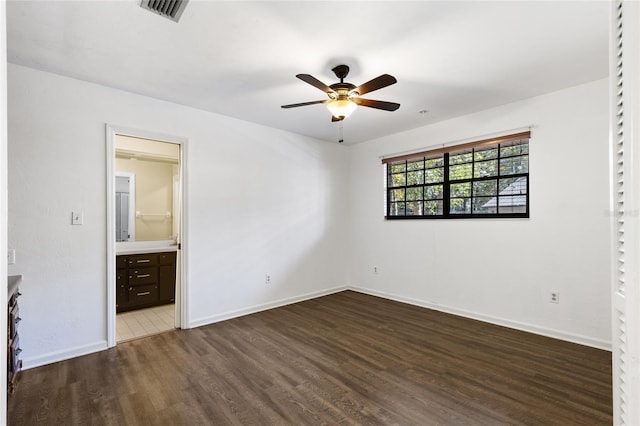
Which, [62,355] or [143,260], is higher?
[143,260]

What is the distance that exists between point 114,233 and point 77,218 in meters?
0.32

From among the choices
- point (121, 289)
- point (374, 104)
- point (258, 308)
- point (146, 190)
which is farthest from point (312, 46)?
point (146, 190)

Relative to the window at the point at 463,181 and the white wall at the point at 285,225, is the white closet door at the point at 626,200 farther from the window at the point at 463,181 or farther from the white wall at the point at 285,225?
the window at the point at 463,181

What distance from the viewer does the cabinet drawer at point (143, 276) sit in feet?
13.9

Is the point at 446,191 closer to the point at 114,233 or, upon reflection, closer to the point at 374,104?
the point at 374,104

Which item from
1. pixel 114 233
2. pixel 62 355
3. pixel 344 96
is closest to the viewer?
pixel 344 96

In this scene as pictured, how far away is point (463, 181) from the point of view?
415 centimetres

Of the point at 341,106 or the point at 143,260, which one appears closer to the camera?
the point at 341,106

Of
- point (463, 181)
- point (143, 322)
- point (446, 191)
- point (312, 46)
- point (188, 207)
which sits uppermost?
point (312, 46)

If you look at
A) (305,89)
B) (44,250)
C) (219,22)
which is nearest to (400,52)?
(305,89)

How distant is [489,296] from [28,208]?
4.72 meters

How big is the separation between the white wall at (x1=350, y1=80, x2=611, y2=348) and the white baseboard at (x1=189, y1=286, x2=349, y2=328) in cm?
120

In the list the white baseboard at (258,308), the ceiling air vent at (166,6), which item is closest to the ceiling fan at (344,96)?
the ceiling air vent at (166,6)

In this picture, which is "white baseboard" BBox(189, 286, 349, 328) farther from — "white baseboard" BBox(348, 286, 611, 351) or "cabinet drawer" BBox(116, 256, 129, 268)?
"cabinet drawer" BBox(116, 256, 129, 268)
